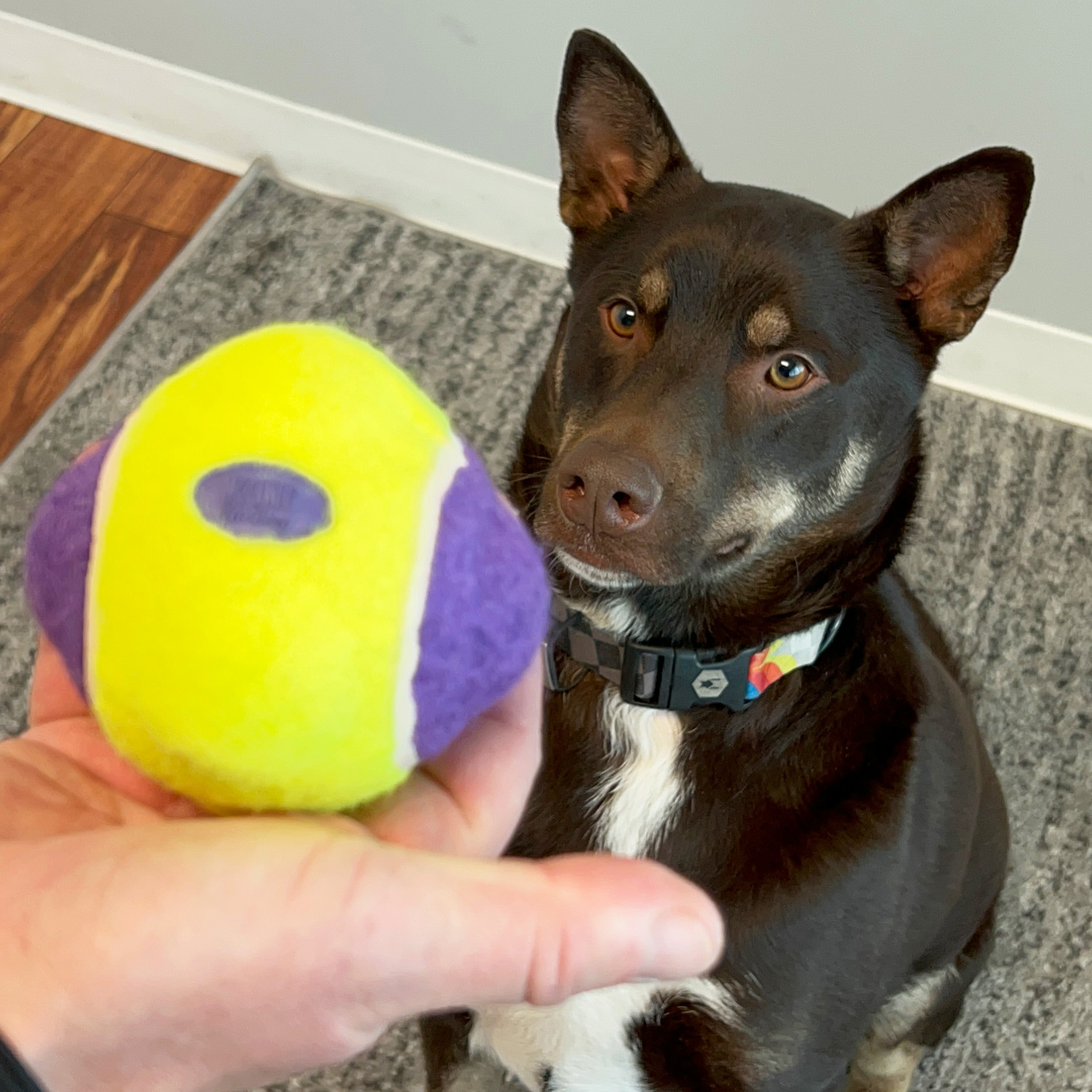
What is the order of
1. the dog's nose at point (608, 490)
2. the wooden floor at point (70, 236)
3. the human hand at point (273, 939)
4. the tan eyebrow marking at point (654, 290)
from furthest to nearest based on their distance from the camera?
the wooden floor at point (70, 236) < the tan eyebrow marking at point (654, 290) < the dog's nose at point (608, 490) < the human hand at point (273, 939)

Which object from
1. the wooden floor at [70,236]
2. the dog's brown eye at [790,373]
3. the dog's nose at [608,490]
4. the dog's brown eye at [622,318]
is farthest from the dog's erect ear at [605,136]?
the wooden floor at [70,236]

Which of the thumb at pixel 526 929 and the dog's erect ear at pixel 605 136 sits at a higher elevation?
the dog's erect ear at pixel 605 136

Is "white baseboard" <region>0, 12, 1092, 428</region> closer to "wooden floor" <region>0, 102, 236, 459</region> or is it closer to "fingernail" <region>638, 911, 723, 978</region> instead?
"wooden floor" <region>0, 102, 236, 459</region>

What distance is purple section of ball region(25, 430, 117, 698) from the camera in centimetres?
66

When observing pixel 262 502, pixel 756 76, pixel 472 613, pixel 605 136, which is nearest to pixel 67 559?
pixel 262 502

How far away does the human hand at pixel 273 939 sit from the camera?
0.61 m

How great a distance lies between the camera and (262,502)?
2.03 feet

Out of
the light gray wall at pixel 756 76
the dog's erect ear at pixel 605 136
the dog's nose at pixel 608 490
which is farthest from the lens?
the light gray wall at pixel 756 76

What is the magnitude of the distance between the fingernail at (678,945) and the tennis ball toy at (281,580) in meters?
0.17

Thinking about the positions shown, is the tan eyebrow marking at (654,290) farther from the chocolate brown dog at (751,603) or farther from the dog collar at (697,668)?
the dog collar at (697,668)

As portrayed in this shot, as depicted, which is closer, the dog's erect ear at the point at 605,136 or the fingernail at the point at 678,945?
the fingernail at the point at 678,945

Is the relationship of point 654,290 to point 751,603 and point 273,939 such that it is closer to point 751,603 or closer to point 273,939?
point 751,603

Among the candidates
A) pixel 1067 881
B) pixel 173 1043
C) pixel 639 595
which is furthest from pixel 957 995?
pixel 173 1043

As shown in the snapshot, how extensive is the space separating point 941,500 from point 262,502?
5.85 ft
